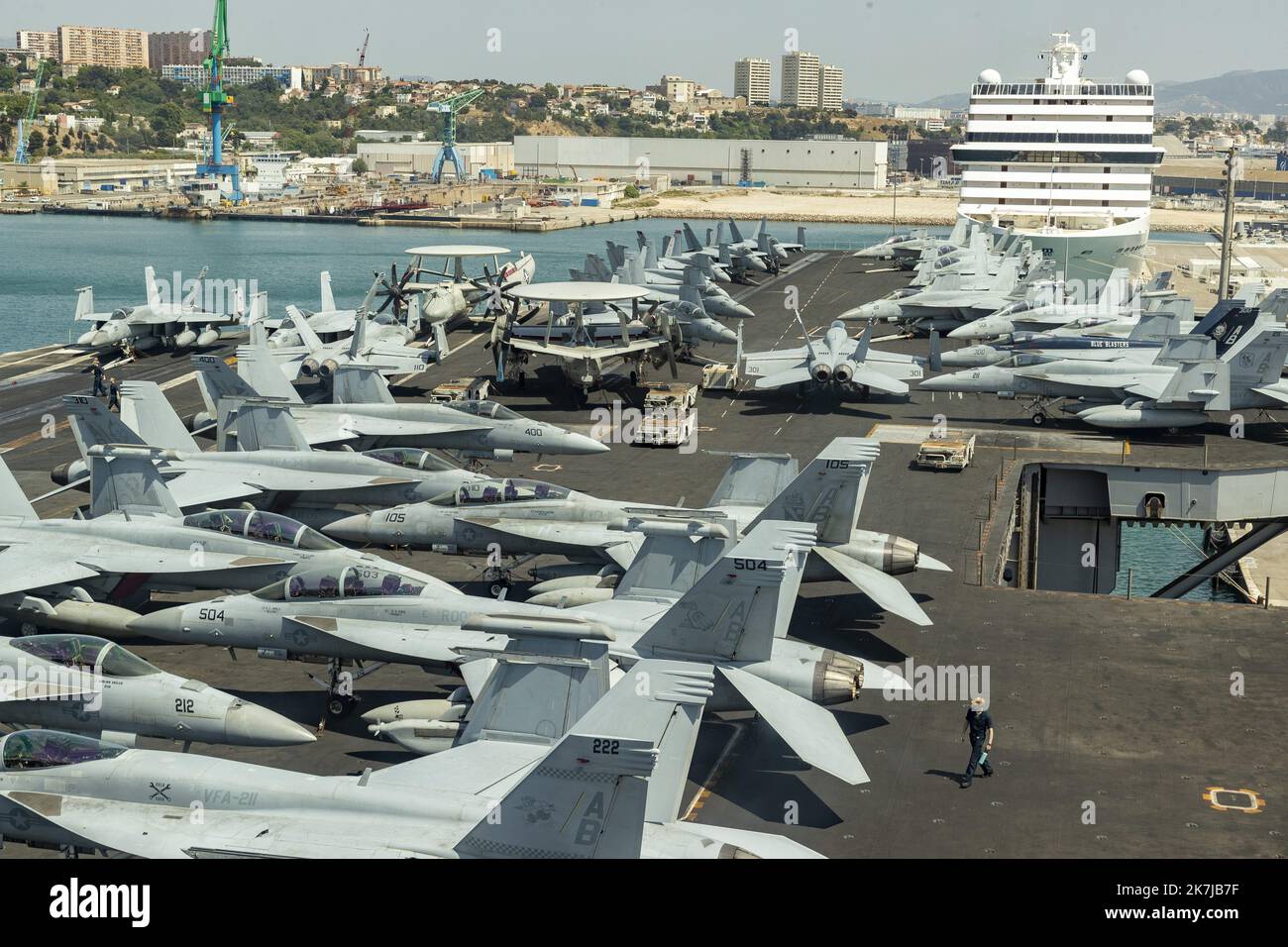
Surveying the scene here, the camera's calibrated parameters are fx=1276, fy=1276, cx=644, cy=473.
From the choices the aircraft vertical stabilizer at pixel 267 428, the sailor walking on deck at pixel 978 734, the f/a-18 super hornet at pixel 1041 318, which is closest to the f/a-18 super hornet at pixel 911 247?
the f/a-18 super hornet at pixel 1041 318

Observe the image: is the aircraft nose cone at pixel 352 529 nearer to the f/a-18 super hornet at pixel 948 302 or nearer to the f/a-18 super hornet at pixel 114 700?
the f/a-18 super hornet at pixel 114 700

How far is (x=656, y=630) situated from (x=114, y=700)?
32.1ft

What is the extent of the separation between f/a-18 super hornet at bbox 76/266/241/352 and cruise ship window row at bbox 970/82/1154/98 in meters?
79.5

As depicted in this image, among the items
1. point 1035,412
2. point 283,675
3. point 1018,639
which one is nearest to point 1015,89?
point 1035,412

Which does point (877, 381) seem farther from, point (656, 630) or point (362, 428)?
point (656, 630)

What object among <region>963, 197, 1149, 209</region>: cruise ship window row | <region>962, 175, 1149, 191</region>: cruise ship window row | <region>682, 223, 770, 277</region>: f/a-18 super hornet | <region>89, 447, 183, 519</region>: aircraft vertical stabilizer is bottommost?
<region>89, 447, 183, 519</region>: aircraft vertical stabilizer

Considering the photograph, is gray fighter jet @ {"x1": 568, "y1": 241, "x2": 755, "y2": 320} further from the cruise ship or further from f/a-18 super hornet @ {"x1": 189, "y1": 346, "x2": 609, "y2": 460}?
the cruise ship

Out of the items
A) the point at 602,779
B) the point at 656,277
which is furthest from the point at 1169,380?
the point at 602,779

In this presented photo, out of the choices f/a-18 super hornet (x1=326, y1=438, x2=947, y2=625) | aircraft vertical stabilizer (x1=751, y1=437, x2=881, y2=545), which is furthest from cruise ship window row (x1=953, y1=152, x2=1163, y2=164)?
aircraft vertical stabilizer (x1=751, y1=437, x2=881, y2=545)

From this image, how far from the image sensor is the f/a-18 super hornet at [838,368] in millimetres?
56594

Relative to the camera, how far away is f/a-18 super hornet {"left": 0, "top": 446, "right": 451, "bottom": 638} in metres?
29.3

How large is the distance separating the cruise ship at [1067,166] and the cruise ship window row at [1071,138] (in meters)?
0.09

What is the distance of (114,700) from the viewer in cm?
2280

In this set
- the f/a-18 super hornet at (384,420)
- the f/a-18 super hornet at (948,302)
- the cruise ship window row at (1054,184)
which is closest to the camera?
the f/a-18 super hornet at (384,420)
